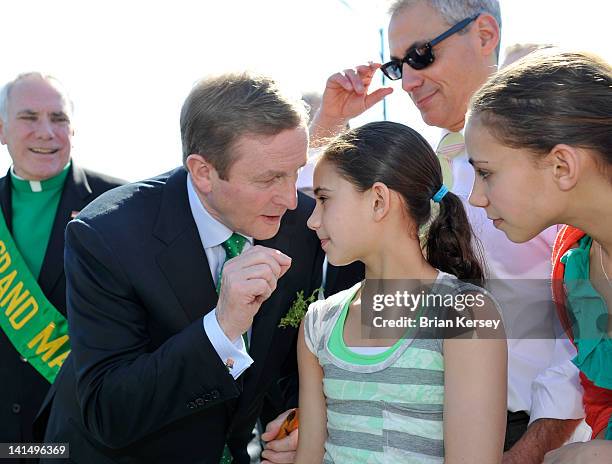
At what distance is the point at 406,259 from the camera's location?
2881mm

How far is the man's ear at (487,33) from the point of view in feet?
12.2

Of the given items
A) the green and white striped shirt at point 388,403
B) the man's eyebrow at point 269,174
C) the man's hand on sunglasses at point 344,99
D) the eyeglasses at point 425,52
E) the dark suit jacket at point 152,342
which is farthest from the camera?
the man's hand on sunglasses at point 344,99

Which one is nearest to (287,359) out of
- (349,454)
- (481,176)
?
(349,454)

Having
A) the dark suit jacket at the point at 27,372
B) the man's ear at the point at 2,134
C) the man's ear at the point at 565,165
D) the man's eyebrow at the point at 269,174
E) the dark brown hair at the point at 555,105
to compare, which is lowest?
the dark suit jacket at the point at 27,372

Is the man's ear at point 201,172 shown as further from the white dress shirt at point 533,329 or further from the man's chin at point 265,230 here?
the white dress shirt at point 533,329

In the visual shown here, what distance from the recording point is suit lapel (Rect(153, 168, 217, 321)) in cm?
294

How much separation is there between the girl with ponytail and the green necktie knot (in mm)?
384

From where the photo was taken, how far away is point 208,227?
123 inches

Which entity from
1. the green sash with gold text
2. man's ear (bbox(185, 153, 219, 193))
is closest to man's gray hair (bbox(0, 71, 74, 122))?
the green sash with gold text

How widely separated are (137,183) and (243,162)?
471mm

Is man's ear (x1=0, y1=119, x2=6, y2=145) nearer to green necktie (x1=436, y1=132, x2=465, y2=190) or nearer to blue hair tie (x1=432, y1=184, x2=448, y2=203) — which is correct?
green necktie (x1=436, y1=132, x2=465, y2=190)

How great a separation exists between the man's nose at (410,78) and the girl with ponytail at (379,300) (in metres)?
0.86

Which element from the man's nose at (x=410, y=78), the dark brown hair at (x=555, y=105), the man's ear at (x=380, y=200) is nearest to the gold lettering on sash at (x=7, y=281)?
the man's nose at (x=410, y=78)

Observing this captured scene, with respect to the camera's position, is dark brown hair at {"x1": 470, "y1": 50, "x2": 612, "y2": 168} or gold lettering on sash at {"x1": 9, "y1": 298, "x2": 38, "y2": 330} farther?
gold lettering on sash at {"x1": 9, "y1": 298, "x2": 38, "y2": 330}
